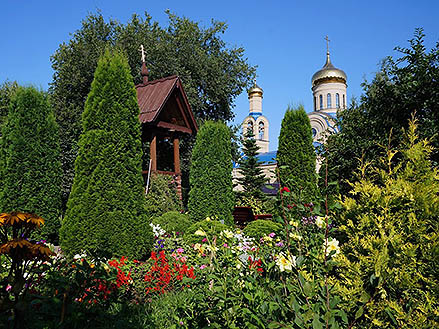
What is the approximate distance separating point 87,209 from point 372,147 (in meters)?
6.25

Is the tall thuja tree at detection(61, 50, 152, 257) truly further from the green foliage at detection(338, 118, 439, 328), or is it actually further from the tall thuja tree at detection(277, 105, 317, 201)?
the tall thuja tree at detection(277, 105, 317, 201)

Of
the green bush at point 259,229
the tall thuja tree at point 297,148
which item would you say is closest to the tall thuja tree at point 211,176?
the tall thuja tree at point 297,148

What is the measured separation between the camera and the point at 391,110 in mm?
8266

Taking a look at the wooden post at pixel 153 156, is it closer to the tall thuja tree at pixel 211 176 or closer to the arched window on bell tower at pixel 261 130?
the tall thuja tree at pixel 211 176

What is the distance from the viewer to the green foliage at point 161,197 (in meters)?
10.4

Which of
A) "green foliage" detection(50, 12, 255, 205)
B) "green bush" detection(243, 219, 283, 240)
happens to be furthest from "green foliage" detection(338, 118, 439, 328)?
"green foliage" detection(50, 12, 255, 205)

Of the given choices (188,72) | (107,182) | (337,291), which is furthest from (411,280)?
(188,72)

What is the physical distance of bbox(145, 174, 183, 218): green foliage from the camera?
1038 centimetres

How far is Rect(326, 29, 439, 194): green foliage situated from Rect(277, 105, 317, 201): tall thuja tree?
648mm

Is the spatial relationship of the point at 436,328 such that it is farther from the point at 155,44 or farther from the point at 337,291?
the point at 155,44

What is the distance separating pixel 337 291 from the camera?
2.61 m

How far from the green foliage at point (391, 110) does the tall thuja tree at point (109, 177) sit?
3.68 metres

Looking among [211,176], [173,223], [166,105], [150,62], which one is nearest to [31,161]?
[173,223]

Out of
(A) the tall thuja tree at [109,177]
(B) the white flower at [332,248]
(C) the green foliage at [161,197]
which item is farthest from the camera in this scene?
(C) the green foliage at [161,197]
